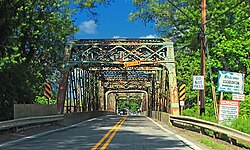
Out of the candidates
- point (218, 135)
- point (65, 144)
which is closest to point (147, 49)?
point (218, 135)

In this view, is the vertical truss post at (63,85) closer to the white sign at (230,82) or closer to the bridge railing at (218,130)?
the bridge railing at (218,130)

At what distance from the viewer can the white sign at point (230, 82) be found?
14898 millimetres

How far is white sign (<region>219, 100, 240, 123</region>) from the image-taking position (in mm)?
15117

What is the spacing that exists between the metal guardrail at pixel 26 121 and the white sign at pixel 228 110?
7.86m

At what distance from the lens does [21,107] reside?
18.7 m

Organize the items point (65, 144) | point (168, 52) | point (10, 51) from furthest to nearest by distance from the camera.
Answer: point (168, 52) → point (10, 51) → point (65, 144)

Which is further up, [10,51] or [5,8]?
[5,8]

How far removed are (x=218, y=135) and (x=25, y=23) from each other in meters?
12.2

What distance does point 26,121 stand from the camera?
60.8 feet

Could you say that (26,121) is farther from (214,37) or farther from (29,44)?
(214,37)

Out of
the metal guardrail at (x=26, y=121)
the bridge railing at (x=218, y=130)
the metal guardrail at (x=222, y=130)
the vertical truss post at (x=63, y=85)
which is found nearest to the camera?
the metal guardrail at (x=222, y=130)

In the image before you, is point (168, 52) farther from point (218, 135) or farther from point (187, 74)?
point (218, 135)

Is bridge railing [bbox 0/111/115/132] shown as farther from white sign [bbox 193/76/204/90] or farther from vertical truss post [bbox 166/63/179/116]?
white sign [bbox 193/76/204/90]

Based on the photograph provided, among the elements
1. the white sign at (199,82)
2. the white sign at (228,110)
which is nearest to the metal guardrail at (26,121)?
the white sign at (199,82)
